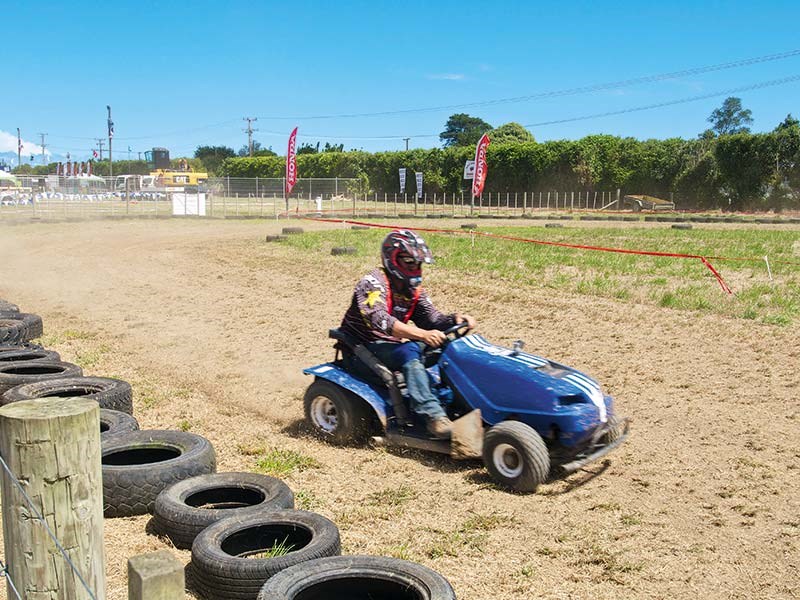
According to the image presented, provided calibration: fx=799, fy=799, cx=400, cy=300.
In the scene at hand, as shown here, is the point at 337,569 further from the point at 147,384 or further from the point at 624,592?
the point at 147,384

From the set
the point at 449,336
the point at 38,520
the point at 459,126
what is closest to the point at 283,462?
the point at 449,336

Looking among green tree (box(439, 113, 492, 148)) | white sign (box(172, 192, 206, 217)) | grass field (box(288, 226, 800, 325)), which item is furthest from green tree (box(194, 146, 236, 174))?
grass field (box(288, 226, 800, 325))

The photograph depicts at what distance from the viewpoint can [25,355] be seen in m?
8.12

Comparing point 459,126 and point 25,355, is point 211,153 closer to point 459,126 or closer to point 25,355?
point 459,126

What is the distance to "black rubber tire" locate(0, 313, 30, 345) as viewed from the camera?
9297mm

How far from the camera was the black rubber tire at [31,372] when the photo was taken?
716 cm

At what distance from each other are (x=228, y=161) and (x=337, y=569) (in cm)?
8602

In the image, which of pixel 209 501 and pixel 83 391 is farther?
pixel 83 391

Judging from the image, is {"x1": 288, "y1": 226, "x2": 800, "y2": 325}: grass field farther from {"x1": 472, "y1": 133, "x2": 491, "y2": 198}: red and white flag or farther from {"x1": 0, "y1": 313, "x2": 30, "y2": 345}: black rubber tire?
{"x1": 472, "y1": 133, "x2": 491, "y2": 198}: red and white flag

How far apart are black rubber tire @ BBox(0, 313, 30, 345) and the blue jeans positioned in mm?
5431

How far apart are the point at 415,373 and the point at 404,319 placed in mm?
671

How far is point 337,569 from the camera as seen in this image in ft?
12.1

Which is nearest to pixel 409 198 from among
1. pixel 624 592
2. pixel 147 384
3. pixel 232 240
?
pixel 232 240

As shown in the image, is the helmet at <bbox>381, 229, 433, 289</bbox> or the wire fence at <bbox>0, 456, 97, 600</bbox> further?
the helmet at <bbox>381, 229, 433, 289</bbox>
